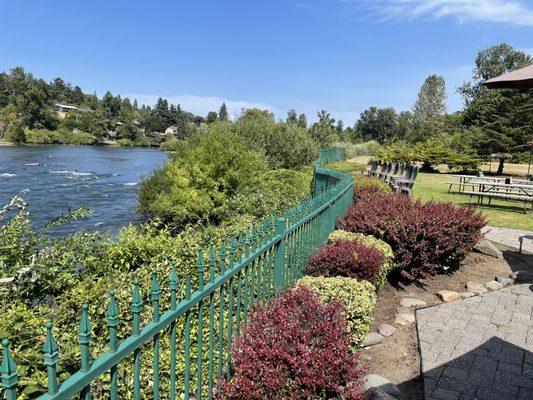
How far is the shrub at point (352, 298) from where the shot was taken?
11.8 ft

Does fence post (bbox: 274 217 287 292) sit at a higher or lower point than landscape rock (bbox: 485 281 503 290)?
higher

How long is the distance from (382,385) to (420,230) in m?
2.76

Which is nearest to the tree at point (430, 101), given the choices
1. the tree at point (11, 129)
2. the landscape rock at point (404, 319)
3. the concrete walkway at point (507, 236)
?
the concrete walkway at point (507, 236)

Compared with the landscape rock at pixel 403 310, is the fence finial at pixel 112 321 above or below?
above

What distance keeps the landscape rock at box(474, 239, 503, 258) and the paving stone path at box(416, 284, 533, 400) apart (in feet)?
6.07

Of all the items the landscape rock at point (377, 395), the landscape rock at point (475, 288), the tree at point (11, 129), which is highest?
the tree at point (11, 129)

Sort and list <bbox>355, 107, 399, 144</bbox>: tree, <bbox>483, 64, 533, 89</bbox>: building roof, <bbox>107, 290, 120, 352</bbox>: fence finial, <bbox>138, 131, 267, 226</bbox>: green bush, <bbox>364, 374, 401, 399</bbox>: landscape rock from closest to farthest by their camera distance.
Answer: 1. <bbox>107, 290, 120, 352</bbox>: fence finial
2. <bbox>364, 374, 401, 399</bbox>: landscape rock
3. <bbox>483, 64, 533, 89</bbox>: building roof
4. <bbox>138, 131, 267, 226</bbox>: green bush
5. <bbox>355, 107, 399, 144</bbox>: tree

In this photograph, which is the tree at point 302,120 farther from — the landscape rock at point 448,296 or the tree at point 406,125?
the landscape rock at point 448,296

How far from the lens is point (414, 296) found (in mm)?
5281

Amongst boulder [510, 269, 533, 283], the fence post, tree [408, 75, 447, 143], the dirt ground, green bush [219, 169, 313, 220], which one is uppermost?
tree [408, 75, 447, 143]

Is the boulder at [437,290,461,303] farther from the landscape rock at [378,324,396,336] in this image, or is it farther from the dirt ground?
the landscape rock at [378,324,396,336]

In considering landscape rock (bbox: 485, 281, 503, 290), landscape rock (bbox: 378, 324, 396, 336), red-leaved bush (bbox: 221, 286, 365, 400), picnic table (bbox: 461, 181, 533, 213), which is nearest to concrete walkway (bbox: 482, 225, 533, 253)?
landscape rock (bbox: 485, 281, 503, 290)

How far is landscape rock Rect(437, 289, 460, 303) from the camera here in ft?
16.7

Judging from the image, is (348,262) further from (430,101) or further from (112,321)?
(430,101)
